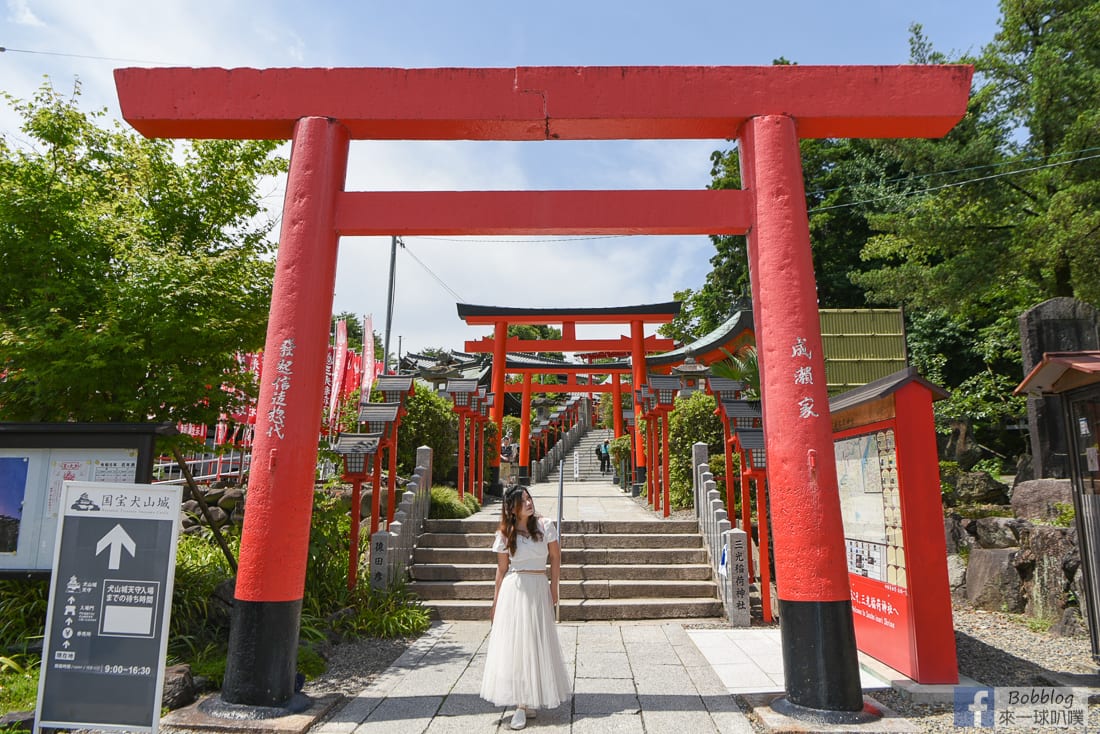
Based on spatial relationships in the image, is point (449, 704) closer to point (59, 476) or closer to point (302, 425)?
point (302, 425)

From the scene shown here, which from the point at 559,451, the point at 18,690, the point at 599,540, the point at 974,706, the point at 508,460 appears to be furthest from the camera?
the point at 559,451

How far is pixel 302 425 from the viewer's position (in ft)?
16.0

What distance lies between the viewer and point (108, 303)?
6.10 metres

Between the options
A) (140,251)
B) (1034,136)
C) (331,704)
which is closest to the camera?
(331,704)

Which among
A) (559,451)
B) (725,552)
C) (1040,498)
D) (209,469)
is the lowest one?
(725,552)

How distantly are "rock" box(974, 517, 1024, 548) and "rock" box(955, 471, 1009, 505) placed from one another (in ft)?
8.91

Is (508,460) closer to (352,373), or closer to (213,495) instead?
(352,373)

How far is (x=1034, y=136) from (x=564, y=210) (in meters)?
11.4

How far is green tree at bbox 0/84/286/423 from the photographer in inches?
231

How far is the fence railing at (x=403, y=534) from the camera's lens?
766cm

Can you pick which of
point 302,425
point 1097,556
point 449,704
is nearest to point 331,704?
point 449,704

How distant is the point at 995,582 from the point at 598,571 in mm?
4394

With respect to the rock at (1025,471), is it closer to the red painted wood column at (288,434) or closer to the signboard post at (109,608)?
the red painted wood column at (288,434)

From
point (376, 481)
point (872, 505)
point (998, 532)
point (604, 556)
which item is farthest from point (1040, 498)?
point (376, 481)
